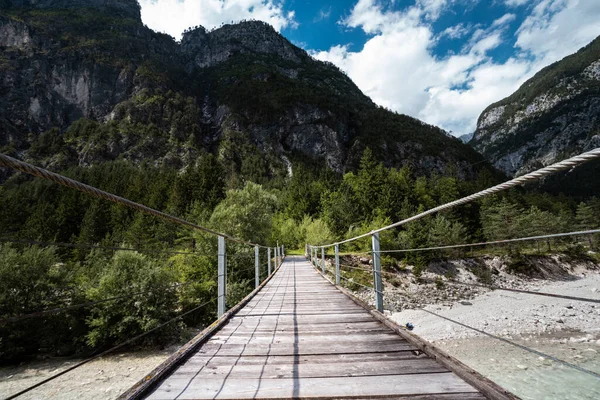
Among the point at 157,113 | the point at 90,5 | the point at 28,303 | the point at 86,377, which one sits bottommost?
the point at 86,377

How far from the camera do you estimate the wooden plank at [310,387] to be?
160cm

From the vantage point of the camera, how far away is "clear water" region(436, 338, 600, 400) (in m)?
8.95

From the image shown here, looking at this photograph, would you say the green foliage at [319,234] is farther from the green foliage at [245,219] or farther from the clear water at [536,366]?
the clear water at [536,366]

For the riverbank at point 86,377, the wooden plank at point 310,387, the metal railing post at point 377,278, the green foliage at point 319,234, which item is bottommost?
the riverbank at point 86,377

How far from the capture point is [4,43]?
9731cm

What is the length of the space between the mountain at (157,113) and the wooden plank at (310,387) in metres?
71.2

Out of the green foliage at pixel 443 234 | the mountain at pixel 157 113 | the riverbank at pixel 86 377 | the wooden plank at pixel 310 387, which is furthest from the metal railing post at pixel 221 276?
the mountain at pixel 157 113

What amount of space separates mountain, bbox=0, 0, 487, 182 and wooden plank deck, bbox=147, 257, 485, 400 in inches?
2768

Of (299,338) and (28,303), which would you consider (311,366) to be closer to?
(299,338)

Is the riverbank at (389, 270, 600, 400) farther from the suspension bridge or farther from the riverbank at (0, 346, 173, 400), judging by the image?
the riverbank at (0, 346, 173, 400)

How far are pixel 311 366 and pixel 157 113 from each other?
349ft

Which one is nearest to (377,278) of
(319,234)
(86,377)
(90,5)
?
(86,377)

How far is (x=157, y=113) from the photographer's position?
307 feet

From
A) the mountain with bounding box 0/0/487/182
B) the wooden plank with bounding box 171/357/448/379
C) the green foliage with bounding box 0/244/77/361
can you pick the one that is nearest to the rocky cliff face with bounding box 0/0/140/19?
the mountain with bounding box 0/0/487/182
